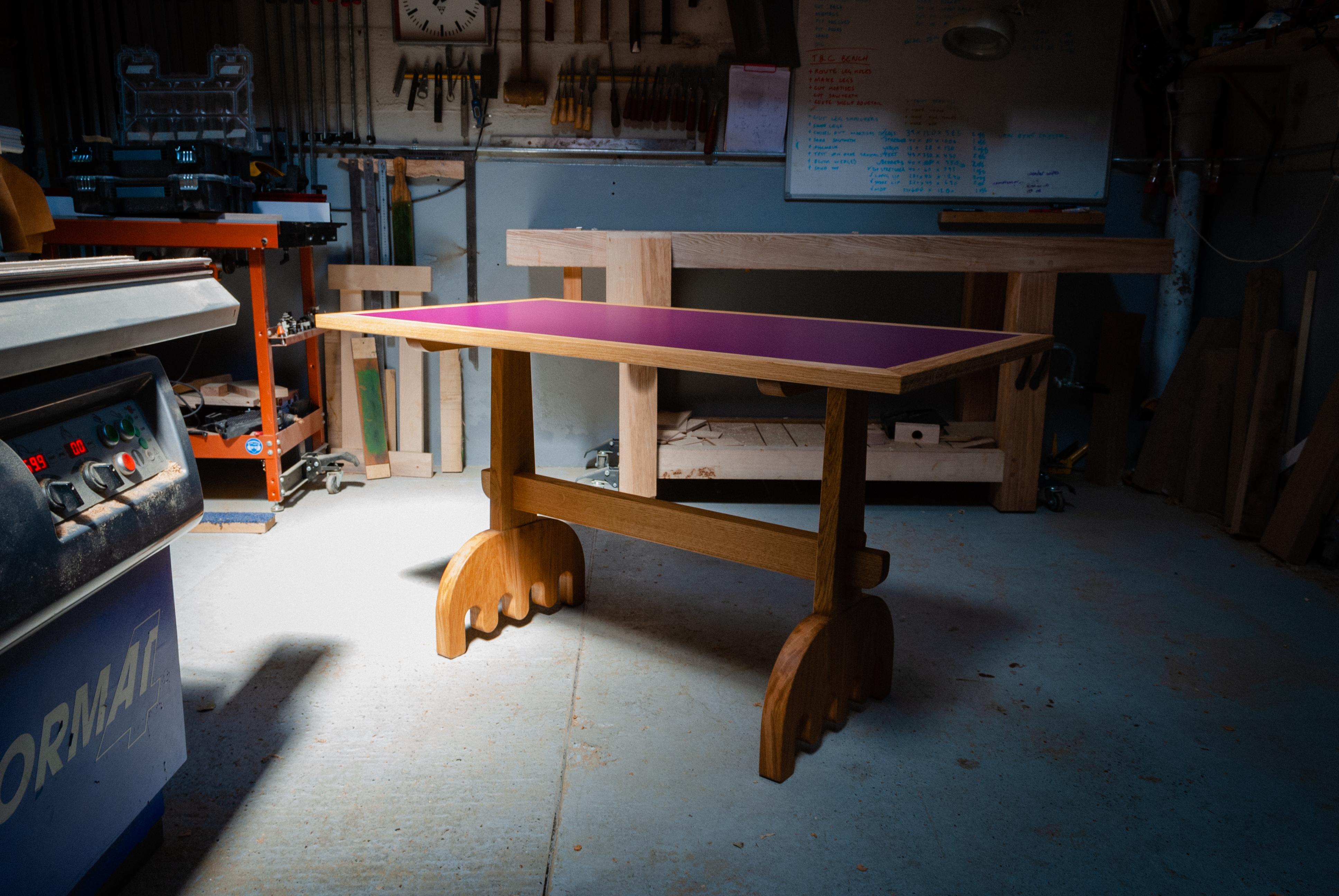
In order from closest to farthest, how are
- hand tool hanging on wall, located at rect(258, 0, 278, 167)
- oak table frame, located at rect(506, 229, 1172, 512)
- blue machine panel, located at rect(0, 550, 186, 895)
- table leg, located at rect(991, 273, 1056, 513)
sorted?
1. blue machine panel, located at rect(0, 550, 186, 895)
2. oak table frame, located at rect(506, 229, 1172, 512)
3. table leg, located at rect(991, 273, 1056, 513)
4. hand tool hanging on wall, located at rect(258, 0, 278, 167)

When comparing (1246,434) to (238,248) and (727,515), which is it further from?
(238,248)

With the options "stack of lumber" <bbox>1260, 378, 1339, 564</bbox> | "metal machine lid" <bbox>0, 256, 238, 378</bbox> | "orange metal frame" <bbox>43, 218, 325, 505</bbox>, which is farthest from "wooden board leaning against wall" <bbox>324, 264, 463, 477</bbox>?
"stack of lumber" <bbox>1260, 378, 1339, 564</bbox>

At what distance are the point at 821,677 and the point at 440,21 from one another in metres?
3.34

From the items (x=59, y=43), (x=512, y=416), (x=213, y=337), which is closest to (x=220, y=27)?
(x=59, y=43)

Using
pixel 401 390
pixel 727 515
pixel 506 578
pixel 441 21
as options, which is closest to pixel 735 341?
pixel 727 515

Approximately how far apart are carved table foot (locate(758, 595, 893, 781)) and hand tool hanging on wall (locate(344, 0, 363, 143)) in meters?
3.17

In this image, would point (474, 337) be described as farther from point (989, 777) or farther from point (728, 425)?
point (728, 425)

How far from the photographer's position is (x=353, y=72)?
391cm

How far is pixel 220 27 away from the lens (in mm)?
3812

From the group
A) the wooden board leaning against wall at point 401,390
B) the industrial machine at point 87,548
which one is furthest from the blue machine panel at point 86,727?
the wooden board leaning against wall at point 401,390

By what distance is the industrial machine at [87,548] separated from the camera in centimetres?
100

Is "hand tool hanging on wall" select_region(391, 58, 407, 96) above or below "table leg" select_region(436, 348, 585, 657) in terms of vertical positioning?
above

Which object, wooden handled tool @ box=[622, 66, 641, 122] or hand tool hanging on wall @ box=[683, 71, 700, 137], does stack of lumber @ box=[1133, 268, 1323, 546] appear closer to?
hand tool hanging on wall @ box=[683, 71, 700, 137]

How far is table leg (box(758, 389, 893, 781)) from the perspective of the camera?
5.95ft
